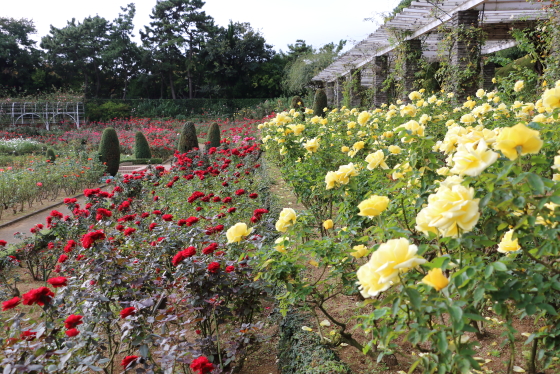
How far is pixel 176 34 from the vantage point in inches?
1270

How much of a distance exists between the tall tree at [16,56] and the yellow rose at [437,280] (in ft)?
112

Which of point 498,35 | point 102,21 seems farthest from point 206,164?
point 102,21

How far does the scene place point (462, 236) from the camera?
98cm

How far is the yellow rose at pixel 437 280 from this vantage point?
3.14ft

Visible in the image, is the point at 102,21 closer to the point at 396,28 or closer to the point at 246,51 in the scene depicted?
the point at 246,51

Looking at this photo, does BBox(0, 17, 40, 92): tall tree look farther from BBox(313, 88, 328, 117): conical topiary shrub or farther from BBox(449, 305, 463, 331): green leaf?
BBox(449, 305, 463, 331): green leaf

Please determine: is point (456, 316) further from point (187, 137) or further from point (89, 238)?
point (187, 137)

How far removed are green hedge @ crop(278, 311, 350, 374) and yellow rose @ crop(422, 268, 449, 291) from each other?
0.95 meters

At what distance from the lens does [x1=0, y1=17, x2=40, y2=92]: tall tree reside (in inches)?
1148

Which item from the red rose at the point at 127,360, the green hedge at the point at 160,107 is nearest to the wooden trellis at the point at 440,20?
the red rose at the point at 127,360

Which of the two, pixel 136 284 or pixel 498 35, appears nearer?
pixel 136 284

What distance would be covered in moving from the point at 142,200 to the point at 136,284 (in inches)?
133

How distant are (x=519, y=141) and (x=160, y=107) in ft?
96.1

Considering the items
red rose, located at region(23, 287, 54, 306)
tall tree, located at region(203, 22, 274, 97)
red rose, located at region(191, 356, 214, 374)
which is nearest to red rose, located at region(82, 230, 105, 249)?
red rose, located at region(23, 287, 54, 306)
